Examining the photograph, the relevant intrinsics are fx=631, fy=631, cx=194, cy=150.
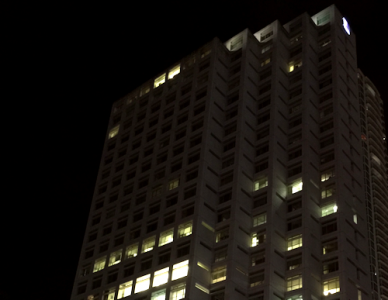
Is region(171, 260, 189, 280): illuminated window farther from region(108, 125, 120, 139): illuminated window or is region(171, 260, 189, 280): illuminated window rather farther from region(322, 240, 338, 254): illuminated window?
region(108, 125, 120, 139): illuminated window

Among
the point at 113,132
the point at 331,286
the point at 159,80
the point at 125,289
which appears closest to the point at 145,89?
the point at 159,80

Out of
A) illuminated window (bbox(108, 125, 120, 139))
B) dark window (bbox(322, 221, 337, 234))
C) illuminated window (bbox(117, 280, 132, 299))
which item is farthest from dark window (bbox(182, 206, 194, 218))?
illuminated window (bbox(108, 125, 120, 139))

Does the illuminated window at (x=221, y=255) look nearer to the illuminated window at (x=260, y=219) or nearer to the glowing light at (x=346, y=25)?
the illuminated window at (x=260, y=219)

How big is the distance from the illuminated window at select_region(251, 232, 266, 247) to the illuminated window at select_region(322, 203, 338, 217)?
955 centimetres

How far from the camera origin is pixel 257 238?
85938 mm

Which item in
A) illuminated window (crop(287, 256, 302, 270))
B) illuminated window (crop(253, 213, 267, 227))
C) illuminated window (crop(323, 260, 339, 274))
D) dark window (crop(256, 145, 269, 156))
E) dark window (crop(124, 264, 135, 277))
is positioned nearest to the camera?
illuminated window (crop(323, 260, 339, 274))

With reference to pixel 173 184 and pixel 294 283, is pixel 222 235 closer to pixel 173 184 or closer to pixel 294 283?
pixel 294 283

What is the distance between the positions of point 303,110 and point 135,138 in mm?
30655

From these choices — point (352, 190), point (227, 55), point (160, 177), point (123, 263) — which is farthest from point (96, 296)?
point (227, 55)

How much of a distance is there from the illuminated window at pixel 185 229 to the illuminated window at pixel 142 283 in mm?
7205

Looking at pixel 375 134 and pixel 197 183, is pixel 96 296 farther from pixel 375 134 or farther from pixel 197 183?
pixel 375 134

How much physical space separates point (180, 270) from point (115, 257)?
15723mm

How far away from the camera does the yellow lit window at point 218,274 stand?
3206 inches

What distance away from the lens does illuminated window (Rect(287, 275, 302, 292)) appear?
80.2 meters
